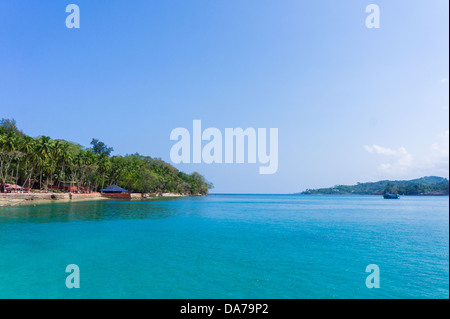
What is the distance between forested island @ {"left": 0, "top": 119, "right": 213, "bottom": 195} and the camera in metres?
60.8

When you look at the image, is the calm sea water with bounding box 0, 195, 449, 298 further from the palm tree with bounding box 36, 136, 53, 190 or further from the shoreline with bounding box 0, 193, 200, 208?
the palm tree with bounding box 36, 136, 53, 190

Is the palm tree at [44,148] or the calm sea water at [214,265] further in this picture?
the palm tree at [44,148]

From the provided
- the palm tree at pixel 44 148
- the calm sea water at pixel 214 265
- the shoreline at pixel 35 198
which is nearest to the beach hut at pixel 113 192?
the shoreline at pixel 35 198

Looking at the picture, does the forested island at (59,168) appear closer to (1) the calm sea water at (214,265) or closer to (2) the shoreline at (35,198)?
(2) the shoreline at (35,198)

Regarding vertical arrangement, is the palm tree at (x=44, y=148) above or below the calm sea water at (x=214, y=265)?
above

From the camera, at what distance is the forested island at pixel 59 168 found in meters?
60.8

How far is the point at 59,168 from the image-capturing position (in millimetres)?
82312

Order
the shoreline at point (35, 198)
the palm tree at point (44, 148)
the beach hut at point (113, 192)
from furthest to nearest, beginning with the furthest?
the beach hut at point (113, 192), the palm tree at point (44, 148), the shoreline at point (35, 198)

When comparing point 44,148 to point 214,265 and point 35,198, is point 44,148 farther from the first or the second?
point 214,265

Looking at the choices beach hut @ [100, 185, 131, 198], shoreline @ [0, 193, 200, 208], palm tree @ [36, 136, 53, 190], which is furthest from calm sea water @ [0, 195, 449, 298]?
beach hut @ [100, 185, 131, 198]

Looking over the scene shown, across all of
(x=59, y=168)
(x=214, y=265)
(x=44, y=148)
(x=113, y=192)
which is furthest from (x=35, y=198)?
(x=214, y=265)

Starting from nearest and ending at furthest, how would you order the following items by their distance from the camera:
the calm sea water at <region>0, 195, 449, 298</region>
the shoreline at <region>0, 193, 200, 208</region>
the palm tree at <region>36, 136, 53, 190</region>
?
the calm sea water at <region>0, 195, 449, 298</region> → the shoreline at <region>0, 193, 200, 208</region> → the palm tree at <region>36, 136, 53, 190</region>

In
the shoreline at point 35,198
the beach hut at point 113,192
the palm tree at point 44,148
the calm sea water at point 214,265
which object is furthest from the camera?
the beach hut at point 113,192
